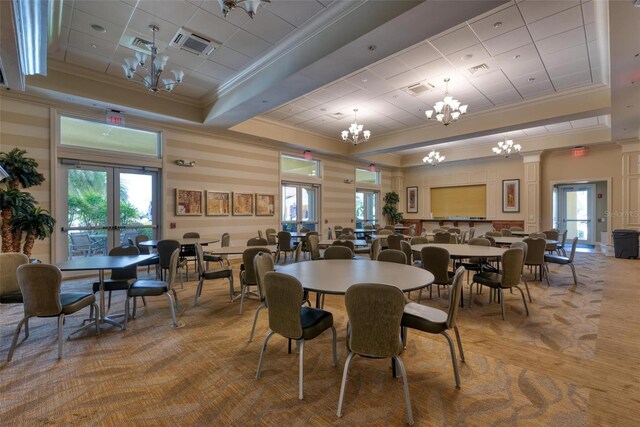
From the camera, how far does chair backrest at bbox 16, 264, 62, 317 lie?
2.94 metres

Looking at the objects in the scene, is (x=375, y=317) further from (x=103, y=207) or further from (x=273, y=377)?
(x=103, y=207)

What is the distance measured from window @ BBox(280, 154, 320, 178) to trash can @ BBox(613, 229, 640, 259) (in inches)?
376

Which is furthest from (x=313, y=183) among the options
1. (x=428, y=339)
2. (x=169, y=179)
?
(x=428, y=339)

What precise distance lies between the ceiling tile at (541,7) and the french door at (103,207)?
764cm

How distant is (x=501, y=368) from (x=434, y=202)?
12075mm

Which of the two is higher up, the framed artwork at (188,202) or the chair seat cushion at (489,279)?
the framed artwork at (188,202)

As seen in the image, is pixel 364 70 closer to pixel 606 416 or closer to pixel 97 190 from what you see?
pixel 606 416

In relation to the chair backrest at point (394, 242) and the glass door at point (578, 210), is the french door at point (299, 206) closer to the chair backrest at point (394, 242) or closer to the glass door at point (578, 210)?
the chair backrest at point (394, 242)

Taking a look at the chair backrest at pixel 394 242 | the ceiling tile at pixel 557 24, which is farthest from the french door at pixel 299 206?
the ceiling tile at pixel 557 24

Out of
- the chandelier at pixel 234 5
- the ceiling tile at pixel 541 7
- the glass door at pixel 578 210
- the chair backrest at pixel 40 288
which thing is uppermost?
the ceiling tile at pixel 541 7

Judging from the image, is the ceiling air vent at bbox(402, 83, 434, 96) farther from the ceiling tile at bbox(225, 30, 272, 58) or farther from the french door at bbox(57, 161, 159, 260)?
the french door at bbox(57, 161, 159, 260)

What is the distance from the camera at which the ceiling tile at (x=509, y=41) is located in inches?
184

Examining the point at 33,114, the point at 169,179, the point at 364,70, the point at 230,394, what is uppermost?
the point at 364,70

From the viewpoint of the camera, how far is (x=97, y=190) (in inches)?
270
